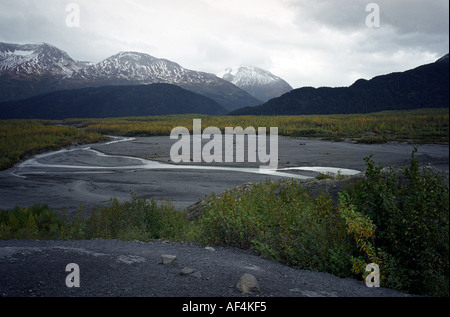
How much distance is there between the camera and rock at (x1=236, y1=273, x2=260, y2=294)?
132 inches

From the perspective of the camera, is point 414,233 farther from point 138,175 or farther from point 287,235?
point 138,175

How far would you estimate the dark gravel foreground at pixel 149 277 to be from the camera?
331 cm

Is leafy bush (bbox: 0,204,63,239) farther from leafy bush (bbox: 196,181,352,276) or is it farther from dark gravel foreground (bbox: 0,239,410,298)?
leafy bush (bbox: 196,181,352,276)

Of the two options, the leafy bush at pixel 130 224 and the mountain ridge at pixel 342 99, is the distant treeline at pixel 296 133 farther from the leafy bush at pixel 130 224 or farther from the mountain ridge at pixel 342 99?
the mountain ridge at pixel 342 99

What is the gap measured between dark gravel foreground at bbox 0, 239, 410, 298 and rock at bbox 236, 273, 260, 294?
0.06 m

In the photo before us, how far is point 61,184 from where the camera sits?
20.8 metres

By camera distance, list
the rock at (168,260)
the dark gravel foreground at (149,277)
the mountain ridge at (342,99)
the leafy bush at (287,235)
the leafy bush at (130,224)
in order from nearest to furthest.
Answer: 1. the dark gravel foreground at (149,277)
2. the rock at (168,260)
3. the leafy bush at (287,235)
4. the leafy bush at (130,224)
5. the mountain ridge at (342,99)

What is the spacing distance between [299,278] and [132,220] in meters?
6.64

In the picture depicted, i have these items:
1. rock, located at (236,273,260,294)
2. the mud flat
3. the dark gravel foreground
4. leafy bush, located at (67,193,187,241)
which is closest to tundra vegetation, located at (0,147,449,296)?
the dark gravel foreground

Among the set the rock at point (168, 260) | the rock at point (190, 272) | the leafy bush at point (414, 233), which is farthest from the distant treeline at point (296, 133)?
the rock at point (168, 260)

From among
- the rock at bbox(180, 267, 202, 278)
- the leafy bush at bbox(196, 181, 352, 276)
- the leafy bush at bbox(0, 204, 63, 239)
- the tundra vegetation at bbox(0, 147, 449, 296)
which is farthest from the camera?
the leafy bush at bbox(0, 204, 63, 239)

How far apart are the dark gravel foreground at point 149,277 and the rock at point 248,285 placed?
6 centimetres

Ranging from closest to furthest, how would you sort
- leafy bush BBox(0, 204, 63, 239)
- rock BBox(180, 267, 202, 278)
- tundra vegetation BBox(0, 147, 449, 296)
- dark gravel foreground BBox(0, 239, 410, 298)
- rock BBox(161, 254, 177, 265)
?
dark gravel foreground BBox(0, 239, 410, 298) < rock BBox(180, 267, 202, 278) < tundra vegetation BBox(0, 147, 449, 296) < rock BBox(161, 254, 177, 265) < leafy bush BBox(0, 204, 63, 239)
